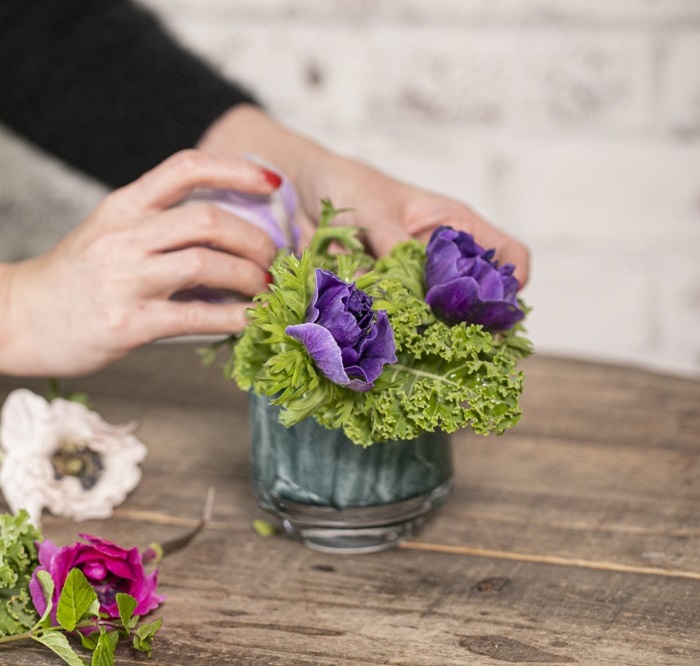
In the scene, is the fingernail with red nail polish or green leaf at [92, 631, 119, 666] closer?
green leaf at [92, 631, 119, 666]

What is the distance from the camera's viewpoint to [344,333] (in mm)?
540

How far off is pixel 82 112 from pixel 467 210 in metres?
0.62

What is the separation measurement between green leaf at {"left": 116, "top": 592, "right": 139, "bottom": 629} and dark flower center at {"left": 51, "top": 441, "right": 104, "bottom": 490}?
0.77 ft

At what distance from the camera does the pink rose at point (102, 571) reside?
0.57m

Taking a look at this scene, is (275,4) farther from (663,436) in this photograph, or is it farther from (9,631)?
(9,631)

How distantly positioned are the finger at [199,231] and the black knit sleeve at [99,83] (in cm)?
43

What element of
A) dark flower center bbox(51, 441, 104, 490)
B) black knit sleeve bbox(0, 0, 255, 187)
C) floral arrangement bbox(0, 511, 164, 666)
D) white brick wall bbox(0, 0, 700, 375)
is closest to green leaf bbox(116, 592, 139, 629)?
floral arrangement bbox(0, 511, 164, 666)

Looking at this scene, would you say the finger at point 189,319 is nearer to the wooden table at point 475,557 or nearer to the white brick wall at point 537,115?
the wooden table at point 475,557

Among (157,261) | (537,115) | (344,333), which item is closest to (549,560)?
(344,333)

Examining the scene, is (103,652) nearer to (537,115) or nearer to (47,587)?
(47,587)

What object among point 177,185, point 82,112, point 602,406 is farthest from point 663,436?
point 82,112

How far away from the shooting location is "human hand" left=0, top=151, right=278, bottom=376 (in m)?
0.74

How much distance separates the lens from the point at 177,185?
0.75 meters

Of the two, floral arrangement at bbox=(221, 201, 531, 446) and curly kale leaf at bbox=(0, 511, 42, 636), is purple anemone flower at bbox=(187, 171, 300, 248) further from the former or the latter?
curly kale leaf at bbox=(0, 511, 42, 636)
